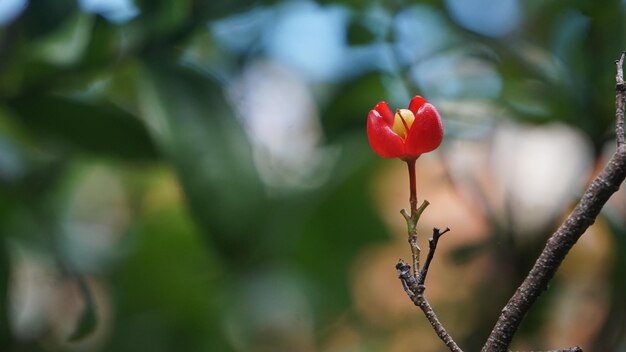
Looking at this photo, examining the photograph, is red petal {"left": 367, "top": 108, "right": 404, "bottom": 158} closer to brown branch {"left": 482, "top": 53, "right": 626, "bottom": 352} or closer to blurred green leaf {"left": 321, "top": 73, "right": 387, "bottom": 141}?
brown branch {"left": 482, "top": 53, "right": 626, "bottom": 352}

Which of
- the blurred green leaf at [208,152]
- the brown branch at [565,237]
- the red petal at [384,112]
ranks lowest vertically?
the brown branch at [565,237]

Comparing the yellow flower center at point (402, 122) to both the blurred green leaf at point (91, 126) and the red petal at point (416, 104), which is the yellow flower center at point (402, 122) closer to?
the red petal at point (416, 104)

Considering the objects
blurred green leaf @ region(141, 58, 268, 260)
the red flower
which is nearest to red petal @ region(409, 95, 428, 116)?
the red flower

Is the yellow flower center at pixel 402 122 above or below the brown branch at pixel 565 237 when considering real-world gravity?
above

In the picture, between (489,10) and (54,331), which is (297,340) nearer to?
(54,331)

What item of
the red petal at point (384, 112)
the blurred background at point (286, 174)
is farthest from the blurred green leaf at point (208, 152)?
the red petal at point (384, 112)
